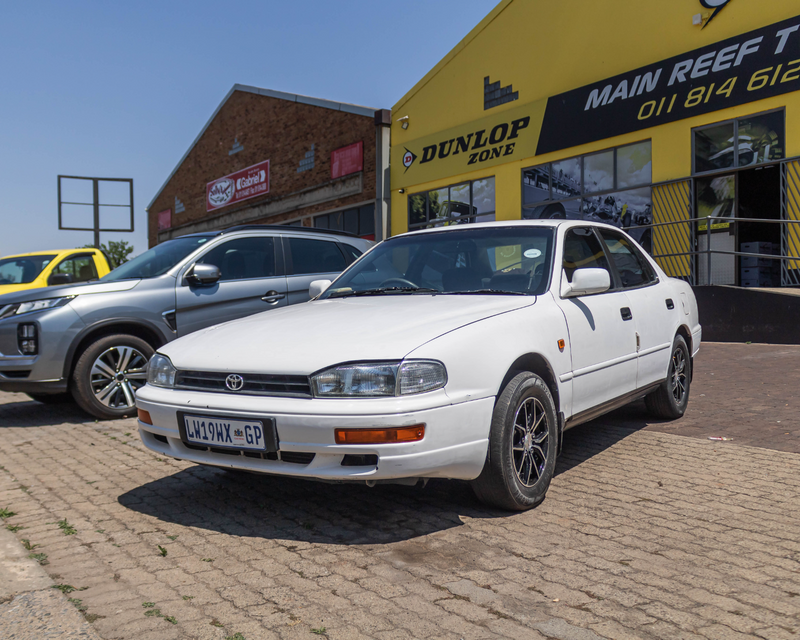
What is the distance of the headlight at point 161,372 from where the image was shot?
366 cm

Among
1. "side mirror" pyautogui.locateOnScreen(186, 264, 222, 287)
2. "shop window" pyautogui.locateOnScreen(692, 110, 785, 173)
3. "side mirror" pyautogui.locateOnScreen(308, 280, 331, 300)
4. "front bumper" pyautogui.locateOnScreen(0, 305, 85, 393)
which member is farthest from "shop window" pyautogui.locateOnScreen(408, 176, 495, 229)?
"side mirror" pyautogui.locateOnScreen(308, 280, 331, 300)

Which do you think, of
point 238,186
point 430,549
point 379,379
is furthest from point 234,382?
point 238,186

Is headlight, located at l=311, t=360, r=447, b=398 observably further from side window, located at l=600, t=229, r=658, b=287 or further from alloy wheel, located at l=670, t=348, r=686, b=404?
alloy wheel, located at l=670, t=348, r=686, b=404

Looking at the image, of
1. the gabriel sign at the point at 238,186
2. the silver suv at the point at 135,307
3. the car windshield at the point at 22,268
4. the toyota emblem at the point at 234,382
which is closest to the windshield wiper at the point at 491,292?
the toyota emblem at the point at 234,382

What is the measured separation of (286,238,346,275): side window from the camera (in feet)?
24.7

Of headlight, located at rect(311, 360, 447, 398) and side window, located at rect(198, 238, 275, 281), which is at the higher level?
side window, located at rect(198, 238, 275, 281)

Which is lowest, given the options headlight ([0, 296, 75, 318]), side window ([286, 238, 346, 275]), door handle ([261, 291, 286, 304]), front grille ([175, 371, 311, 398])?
front grille ([175, 371, 311, 398])

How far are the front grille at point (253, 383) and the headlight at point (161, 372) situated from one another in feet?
0.23

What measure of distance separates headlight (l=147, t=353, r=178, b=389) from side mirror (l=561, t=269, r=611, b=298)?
226 centimetres

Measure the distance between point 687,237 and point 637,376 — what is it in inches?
376

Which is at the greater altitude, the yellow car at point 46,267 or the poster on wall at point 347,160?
the poster on wall at point 347,160

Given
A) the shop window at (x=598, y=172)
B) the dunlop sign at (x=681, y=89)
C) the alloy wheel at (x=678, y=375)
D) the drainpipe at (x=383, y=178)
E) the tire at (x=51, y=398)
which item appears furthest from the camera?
the drainpipe at (x=383, y=178)

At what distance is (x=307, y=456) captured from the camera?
3176 mm

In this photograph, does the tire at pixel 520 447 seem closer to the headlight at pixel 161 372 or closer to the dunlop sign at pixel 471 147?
the headlight at pixel 161 372
